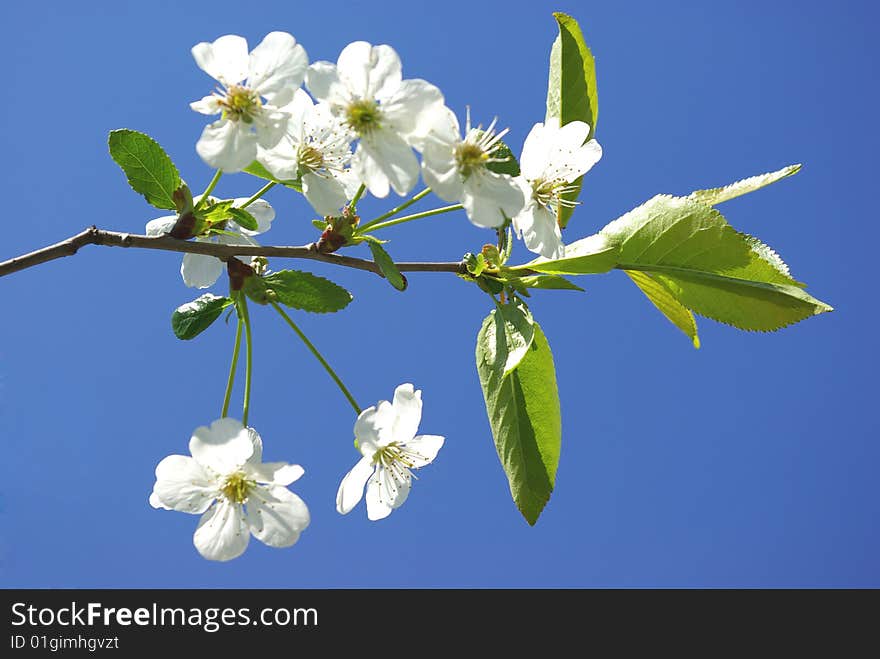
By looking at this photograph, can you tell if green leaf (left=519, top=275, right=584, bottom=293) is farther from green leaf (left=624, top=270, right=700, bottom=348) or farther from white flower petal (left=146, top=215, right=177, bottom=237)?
white flower petal (left=146, top=215, right=177, bottom=237)

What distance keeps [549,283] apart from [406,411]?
0.66ft

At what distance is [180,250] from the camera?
0.80 meters

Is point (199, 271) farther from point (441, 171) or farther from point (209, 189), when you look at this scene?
point (441, 171)

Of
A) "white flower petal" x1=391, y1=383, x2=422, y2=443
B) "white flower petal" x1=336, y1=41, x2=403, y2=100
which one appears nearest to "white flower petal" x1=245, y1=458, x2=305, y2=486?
"white flower petal" x1=391, y1=383, x2=422, y2=443

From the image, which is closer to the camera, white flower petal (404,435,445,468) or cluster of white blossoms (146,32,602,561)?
cluster of white blossoms (146,32,602,561)

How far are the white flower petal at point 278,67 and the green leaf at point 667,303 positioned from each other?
1.43 feet

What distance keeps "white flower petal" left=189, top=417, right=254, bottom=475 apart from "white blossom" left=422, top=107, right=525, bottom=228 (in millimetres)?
288

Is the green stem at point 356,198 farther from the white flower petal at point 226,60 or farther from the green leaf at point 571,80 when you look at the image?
the green leaf at point 571,80

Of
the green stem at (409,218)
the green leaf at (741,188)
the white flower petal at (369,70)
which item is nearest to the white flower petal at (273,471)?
the green stem at (409,218)

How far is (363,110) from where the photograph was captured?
0.75 meters

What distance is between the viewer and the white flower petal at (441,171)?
0.74 metres

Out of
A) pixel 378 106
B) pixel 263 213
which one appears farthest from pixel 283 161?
pixel 263 213

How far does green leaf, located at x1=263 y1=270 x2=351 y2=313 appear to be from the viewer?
0.88 m

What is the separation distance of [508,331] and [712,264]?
246mm
